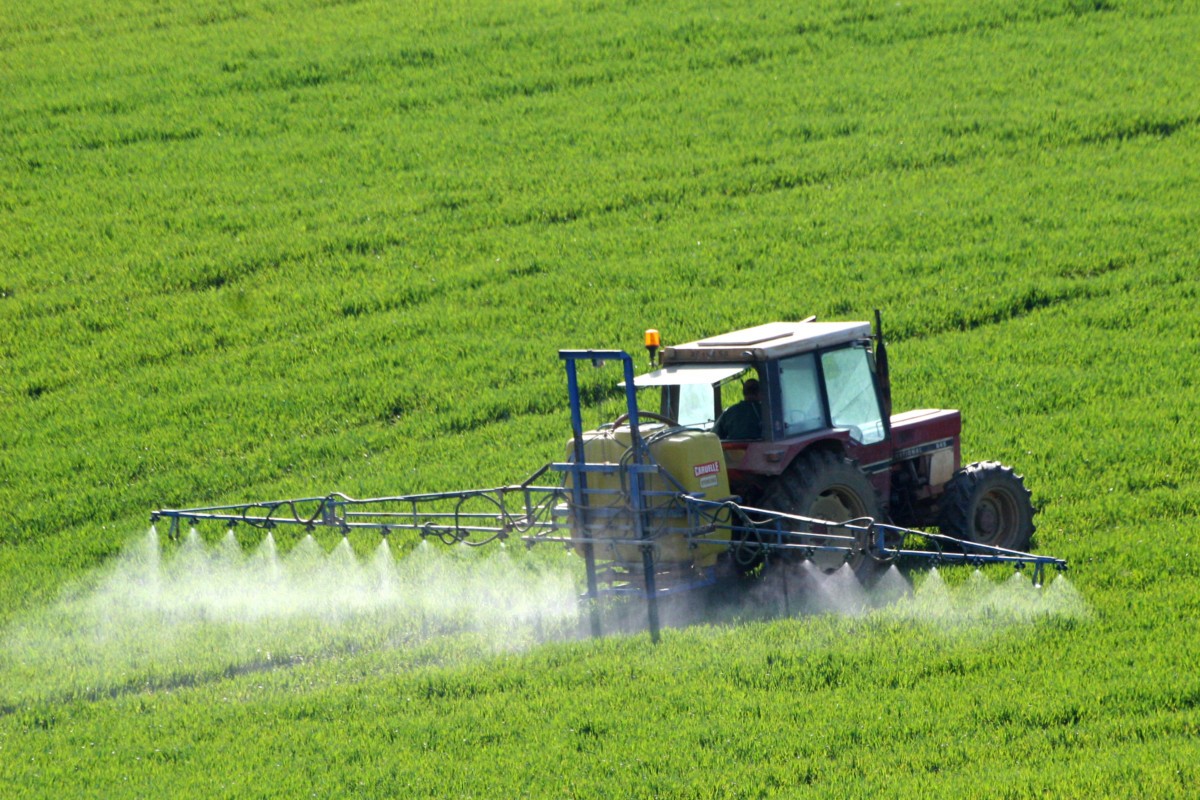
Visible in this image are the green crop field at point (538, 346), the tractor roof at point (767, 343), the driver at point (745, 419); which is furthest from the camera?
the driver at point (745, 419)

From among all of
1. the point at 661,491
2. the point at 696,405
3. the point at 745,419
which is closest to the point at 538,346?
the point at 696,405

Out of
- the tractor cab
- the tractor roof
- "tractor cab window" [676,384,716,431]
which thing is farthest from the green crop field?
the tractor roof

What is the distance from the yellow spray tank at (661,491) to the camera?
11.3 metres

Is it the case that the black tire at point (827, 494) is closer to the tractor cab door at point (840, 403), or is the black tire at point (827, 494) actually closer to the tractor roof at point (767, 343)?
the tractor cab door at point (840, 403)

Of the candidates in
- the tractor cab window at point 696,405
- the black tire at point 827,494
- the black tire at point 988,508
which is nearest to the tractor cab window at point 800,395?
the black tire at point 827,494

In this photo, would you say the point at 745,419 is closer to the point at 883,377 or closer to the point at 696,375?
the point at 696,375

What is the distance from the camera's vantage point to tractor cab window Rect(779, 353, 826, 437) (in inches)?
469

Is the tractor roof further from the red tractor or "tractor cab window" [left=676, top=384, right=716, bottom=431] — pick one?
"tractor cab window" [left=676, top=384, right=716, bottom=431]

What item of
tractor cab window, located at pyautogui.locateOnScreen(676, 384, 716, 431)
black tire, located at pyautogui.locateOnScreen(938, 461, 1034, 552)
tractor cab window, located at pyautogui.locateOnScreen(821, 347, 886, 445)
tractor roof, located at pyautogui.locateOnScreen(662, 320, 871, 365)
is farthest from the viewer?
tractor cab window, located at pyautogui.locateOnScreen(676, 384, 716, 431)

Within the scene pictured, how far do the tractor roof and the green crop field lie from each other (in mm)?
2009

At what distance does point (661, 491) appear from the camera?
11180 mm

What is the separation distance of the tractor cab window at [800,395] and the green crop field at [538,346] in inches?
61.2

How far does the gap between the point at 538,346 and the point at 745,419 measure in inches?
314

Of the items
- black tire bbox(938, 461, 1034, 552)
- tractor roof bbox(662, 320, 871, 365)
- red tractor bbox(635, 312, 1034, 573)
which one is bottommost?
black tire bbox(938, 461, 1034, 552)
